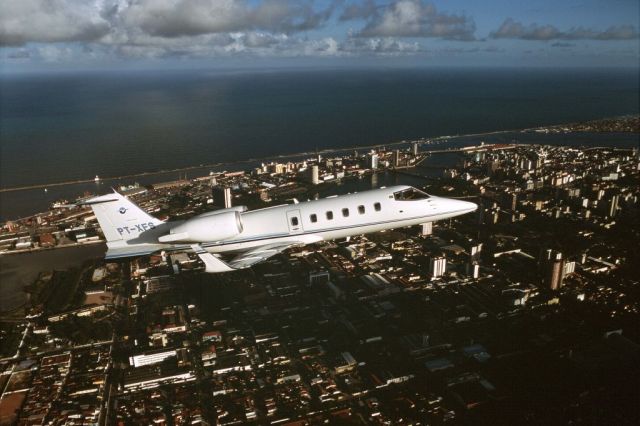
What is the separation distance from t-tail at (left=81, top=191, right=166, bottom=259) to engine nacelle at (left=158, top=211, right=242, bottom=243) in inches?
87.6

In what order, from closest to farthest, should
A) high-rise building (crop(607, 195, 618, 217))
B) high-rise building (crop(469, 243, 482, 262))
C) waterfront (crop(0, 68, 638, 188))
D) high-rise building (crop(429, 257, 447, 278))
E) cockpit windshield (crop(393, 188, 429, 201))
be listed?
cockpit windshield (crop(393, 188, 429, 201)), high-rise building (crop(429, 257, 447, 278)), high-rise building (crop(469, 243, 482, 262)), high-rise building (crop(607, 195, 618, 217)), waterfront (crop(0, 68, 638, 188))

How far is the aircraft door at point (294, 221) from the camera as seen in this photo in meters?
23.1

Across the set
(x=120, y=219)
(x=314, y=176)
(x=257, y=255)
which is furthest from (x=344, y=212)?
(x=314, y=176)

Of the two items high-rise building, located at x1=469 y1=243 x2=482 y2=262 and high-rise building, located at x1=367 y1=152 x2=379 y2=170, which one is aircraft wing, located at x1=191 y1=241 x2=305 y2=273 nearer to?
high-rise building, located at x1=469 y1=243 x2=482 y2=262

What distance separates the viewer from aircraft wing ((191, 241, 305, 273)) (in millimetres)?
20141

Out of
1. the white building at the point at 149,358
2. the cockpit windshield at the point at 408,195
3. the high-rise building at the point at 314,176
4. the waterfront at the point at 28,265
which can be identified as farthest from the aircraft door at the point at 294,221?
the high-rise building at the point at 314,176

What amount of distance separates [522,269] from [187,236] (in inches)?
1134

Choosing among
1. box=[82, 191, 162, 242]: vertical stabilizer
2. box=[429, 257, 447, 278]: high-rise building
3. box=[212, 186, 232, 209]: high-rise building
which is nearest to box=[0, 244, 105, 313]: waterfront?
box=[212, 186, 232, 209]: high-rise building

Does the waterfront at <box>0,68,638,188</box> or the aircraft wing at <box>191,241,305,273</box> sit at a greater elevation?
the aircraft wing at <box>191,241,305,273</box>

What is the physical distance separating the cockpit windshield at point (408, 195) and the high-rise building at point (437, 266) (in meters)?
12.1

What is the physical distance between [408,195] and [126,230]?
644 inches

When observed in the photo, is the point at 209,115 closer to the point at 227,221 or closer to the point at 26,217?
the point at 26,217

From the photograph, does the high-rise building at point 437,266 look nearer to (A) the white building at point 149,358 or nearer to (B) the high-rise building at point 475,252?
(B) the high-rise building at point 475,252

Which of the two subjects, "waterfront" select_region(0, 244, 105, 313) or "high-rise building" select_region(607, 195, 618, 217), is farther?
"high-rise building" select_region(607, 195, 618, 217)
